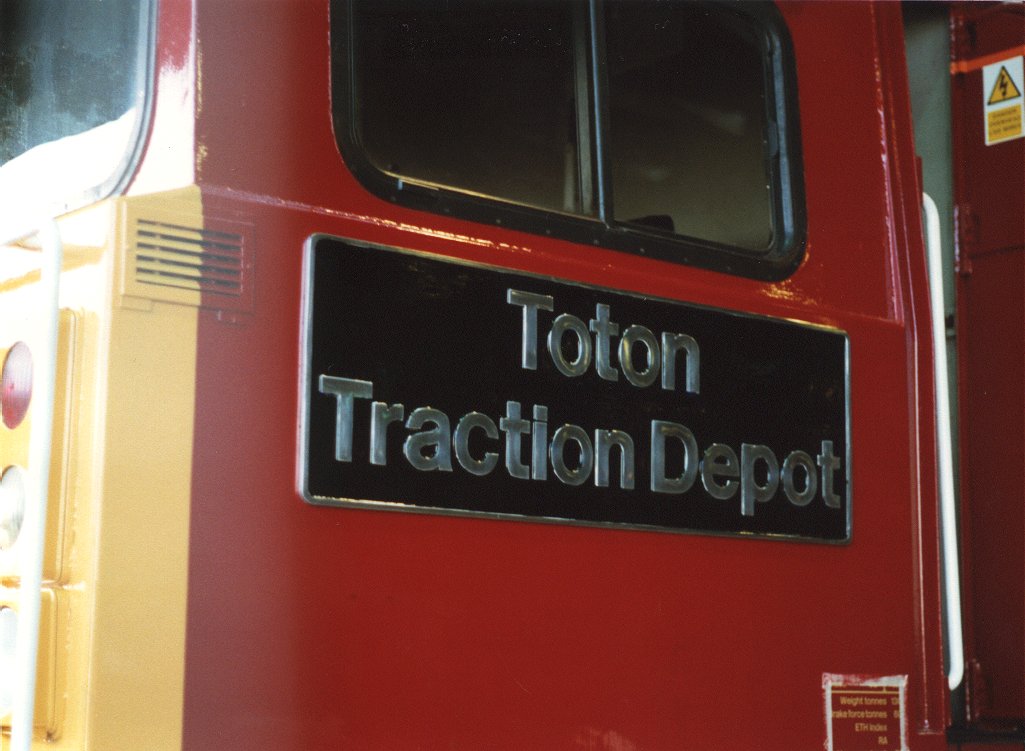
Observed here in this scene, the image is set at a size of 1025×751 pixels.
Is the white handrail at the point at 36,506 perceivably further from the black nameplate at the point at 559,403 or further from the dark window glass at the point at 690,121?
the dark window glass at the point at 690,121

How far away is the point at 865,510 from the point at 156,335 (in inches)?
52.1

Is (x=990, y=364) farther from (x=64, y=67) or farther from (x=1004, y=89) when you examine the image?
(x=64, y=67)

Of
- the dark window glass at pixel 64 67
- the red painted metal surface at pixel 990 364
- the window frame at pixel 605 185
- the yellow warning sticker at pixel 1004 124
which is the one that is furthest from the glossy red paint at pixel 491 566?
the yellow warning sticker at pixel 1004 124

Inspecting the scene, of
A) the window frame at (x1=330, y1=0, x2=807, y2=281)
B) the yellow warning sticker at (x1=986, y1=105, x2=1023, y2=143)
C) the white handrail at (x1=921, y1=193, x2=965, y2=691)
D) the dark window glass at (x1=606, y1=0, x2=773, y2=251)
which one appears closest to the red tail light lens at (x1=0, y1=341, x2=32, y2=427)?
the window frame at (x1=330, y1=0, x2=807, y2=281)

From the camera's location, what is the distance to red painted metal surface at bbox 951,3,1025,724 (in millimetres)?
2900

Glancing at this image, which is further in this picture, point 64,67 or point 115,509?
point 64,67

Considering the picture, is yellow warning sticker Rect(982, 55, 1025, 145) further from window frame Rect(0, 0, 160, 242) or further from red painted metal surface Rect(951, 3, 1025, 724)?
window frame Rect(0, 0, 160, 242)

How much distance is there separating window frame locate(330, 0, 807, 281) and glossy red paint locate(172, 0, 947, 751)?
0.07 feet

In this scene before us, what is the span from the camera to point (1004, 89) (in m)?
2.98

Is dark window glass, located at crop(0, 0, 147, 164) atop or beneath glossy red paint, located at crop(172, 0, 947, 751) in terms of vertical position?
atop

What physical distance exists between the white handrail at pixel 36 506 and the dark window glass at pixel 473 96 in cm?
51

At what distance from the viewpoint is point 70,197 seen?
1.82m

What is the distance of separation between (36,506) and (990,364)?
6.88ft

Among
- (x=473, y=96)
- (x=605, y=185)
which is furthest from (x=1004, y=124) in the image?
(x=473, y=96)
